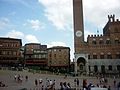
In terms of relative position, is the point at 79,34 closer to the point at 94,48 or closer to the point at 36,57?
the point at 94,48

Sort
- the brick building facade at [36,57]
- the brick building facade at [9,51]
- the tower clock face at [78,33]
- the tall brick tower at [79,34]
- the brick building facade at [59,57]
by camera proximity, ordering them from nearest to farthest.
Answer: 1. the tall brick tower at [79,34]
2. the tower clock face at [78,33]
3. the brick building facade at [9,51]
4. the brick building facade at [59,57]
5. the brick building facade at [36,57]

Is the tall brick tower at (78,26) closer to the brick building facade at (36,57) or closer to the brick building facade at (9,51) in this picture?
the brick building facade at (36,57)

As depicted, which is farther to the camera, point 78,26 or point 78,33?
point 78,33

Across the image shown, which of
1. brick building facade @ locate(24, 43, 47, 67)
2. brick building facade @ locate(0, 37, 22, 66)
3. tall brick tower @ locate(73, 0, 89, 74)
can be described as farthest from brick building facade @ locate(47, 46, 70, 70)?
tall brick tower @ locate(73, 0, 89, 74)

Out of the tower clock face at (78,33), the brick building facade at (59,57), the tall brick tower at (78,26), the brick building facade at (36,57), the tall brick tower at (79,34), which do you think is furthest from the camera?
the brick building facade at (36,57)

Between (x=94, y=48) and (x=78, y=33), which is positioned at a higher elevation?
(x=78, y=33)

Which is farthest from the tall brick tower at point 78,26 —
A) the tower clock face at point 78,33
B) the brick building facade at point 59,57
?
the brick building facade at point 59,57

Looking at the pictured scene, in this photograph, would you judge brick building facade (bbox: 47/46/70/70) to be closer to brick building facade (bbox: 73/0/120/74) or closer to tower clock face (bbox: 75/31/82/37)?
brick building facade (bbox: 73/0/120/74)

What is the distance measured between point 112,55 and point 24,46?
37.4 meters

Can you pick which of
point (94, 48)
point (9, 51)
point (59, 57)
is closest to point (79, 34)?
point (94, 48)

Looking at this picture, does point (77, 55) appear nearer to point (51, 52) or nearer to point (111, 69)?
point (111, 69)

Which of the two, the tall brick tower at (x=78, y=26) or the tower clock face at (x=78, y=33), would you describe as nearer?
the tall brick tower at (x=78, y=26)

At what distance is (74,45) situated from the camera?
69.9 m

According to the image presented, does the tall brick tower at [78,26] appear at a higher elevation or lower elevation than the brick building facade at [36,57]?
higher
